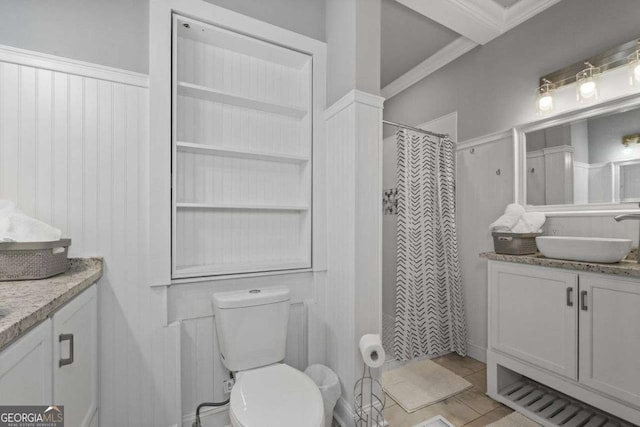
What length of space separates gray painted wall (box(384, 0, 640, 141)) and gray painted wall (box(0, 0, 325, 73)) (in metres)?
2.11

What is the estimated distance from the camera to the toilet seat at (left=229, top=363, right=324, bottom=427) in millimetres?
1059

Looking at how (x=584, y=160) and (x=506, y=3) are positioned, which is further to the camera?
Answer: (x=506, y=3)

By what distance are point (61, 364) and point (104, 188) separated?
0.80 meters

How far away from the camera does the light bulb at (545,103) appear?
6.35ft

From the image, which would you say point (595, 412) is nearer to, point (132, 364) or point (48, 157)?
point (132, 364)

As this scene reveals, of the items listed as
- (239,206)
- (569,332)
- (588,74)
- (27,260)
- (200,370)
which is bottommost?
(200,370)

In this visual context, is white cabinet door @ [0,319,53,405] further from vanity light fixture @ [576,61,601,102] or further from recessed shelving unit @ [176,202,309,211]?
vanity light fixture @ [576,61,601,102]

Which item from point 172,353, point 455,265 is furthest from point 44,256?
point 455,265

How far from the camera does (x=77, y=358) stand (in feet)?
3.58

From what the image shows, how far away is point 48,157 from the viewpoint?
4.31 ft

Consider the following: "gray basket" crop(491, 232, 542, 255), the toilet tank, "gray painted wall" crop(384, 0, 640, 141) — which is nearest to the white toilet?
the toilet tank

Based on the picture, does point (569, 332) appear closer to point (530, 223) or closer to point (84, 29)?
point (530, 223)

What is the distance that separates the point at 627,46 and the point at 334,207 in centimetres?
189

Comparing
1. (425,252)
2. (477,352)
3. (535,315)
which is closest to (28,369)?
(535,315)
